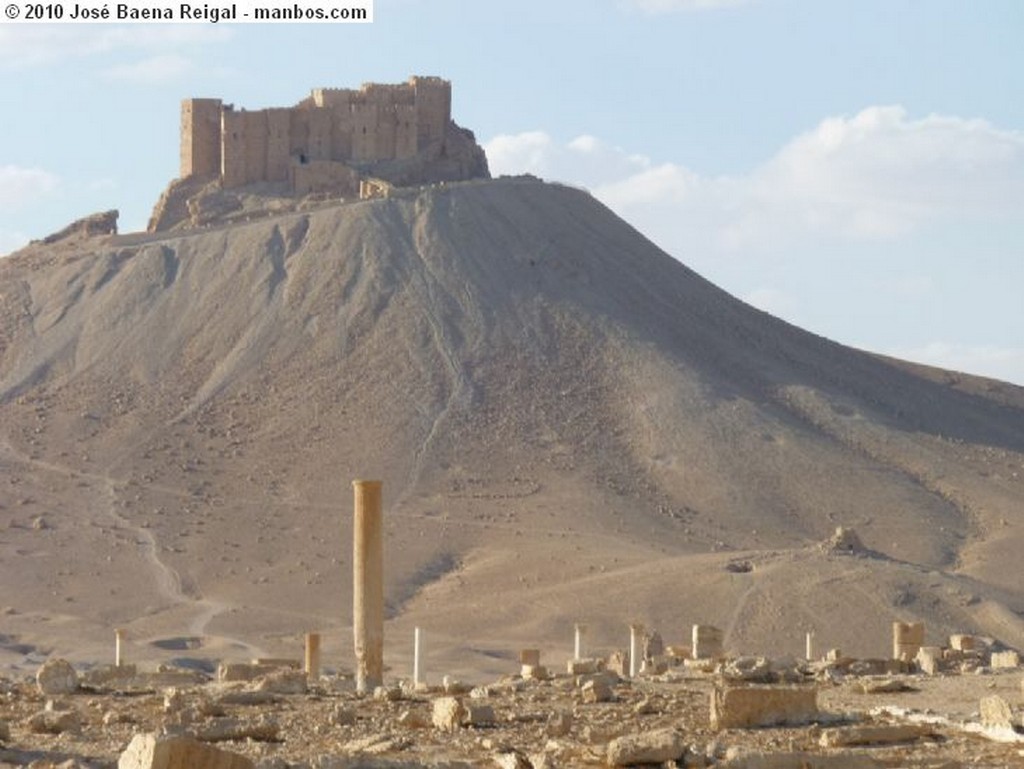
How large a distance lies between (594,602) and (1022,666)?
31427 millimetres

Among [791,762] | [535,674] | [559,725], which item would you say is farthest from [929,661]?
[791,762]

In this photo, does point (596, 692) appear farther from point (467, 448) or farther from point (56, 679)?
point (467, 448)

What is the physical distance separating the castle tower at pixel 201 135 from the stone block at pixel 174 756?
250 ft

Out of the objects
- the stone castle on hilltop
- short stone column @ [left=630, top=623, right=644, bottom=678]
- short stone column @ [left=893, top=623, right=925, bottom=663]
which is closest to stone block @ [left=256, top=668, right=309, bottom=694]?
short stone column @ [left=630, top=623, right=644, bottom=678]

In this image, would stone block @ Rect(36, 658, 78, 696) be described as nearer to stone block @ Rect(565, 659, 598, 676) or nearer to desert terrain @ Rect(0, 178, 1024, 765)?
stone block @ Rect(565, 659, 598, 676)

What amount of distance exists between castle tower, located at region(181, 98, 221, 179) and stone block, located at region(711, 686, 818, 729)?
72000 mm

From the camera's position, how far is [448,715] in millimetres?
18516

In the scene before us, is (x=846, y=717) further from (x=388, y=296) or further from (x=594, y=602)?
(x=388, y=296)

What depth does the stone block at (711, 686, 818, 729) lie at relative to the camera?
17.8 m

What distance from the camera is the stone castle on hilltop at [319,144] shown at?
8725 cm

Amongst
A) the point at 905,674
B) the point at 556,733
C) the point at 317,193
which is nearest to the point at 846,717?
the point at 556,733

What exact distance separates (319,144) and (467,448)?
62.0ft

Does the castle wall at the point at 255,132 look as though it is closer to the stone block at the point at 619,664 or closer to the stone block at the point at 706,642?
the stone block at the point at 706,642

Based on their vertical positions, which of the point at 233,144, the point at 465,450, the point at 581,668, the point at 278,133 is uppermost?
the point at 278,133
